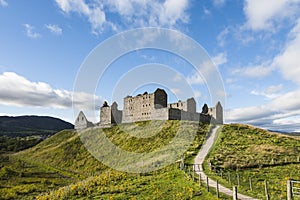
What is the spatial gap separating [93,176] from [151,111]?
47.5 meters

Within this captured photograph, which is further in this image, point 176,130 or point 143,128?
point 143,128

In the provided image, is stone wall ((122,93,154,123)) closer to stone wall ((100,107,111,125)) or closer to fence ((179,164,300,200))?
stone wall ((100,107,111,125))

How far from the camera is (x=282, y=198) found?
2266 cm

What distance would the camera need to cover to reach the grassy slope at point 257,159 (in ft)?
95.4

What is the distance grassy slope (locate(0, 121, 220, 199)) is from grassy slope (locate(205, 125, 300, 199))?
5562mm

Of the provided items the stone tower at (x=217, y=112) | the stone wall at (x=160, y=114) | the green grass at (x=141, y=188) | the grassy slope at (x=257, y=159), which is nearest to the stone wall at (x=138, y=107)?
the stone wall at (x=160, y=114)

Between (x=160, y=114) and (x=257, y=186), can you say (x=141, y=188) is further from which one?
(x=160, y=114)

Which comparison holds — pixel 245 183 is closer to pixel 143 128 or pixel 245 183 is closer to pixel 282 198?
pixel 282 198

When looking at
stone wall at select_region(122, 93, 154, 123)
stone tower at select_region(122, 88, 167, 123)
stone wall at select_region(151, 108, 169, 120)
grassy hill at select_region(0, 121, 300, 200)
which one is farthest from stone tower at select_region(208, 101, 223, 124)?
grassy hill at select_region(0, 121, 300, 200)

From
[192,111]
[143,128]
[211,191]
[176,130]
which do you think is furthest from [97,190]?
[192,111]

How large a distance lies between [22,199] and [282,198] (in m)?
33.2

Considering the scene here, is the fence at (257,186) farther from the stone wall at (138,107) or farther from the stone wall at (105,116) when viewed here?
the stone wall at (105,116)

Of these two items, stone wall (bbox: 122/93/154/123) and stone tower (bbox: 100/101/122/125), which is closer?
stone wall (bbox: 122/93/154/123)

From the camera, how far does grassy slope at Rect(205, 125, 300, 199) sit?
29.1 meters
